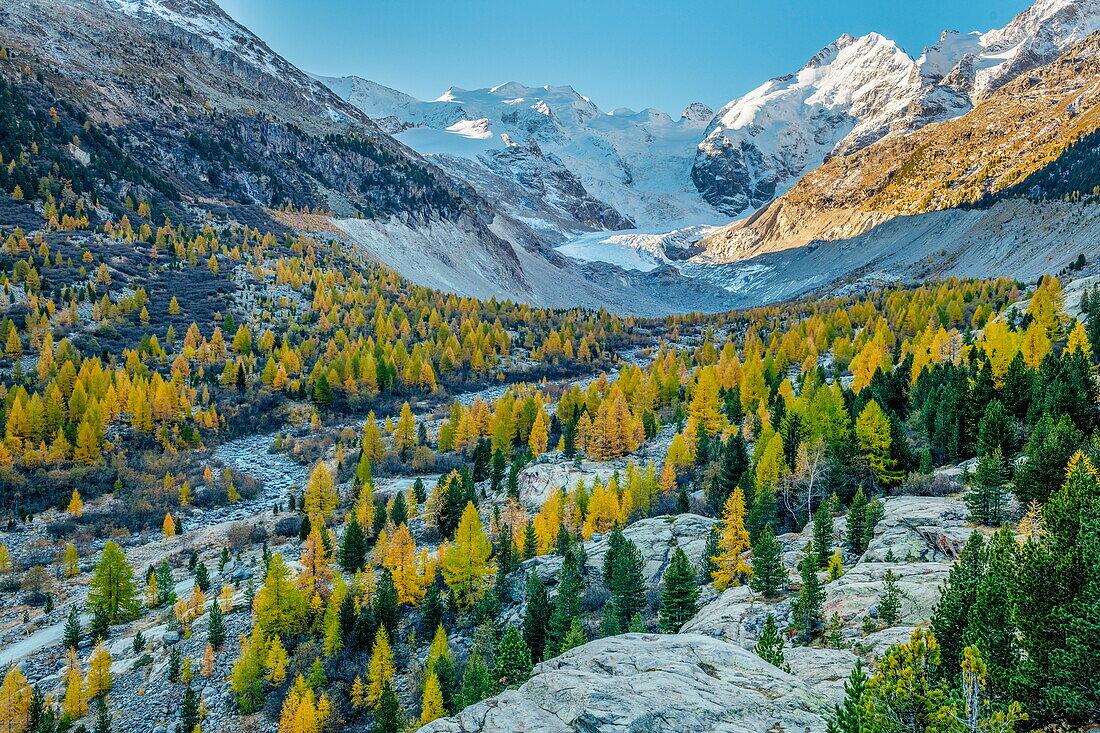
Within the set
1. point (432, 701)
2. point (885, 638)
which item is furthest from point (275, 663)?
point (885, 638)

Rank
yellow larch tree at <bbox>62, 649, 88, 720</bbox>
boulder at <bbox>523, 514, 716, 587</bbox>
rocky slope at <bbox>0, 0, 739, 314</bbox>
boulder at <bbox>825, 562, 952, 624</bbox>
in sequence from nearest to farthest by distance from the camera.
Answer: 1. boulder at <bbox>825, 562, 952, 624</bbox>
2. yellow larch tree at <bbox>62, 649, 88, 720</bbox>
3. boulder at <bbox>523, 514, 716, 587</bbox>
4. rocky slope at <bbox>0, 0, 739, 314</bbox>

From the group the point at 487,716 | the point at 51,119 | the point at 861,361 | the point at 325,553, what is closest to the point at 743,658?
the point at 487,716

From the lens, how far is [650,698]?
14531mm

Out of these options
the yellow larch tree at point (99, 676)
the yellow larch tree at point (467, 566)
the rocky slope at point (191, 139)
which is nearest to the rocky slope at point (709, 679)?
the yellow larch tree at point (467, 566)

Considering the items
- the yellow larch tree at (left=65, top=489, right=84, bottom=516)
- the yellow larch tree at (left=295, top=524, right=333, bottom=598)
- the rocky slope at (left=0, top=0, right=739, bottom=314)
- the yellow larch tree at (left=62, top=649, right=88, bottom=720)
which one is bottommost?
the yellow larch tree at (left=62, top=649, right=88, bottom=720)

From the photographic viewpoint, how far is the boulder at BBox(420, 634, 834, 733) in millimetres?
13891

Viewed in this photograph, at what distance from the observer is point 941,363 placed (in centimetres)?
6588

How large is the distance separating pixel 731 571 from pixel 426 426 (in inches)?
2327

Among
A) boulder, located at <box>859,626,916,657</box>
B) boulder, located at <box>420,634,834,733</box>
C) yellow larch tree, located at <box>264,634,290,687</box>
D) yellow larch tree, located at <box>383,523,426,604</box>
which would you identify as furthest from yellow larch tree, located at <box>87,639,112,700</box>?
boulder, located at <box>859,626,916,657</box>

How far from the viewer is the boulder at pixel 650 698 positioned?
1389 centimetres

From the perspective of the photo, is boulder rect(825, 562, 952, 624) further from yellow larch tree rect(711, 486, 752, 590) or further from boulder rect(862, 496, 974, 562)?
yellow larch tree rect(711, 486, 752, 590)

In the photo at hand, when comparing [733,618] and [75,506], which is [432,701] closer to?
[733,618]

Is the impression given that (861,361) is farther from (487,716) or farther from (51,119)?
(51,119)

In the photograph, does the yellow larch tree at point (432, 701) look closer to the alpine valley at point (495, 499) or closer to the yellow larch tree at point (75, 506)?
the alpine valley at point (495, 499)
